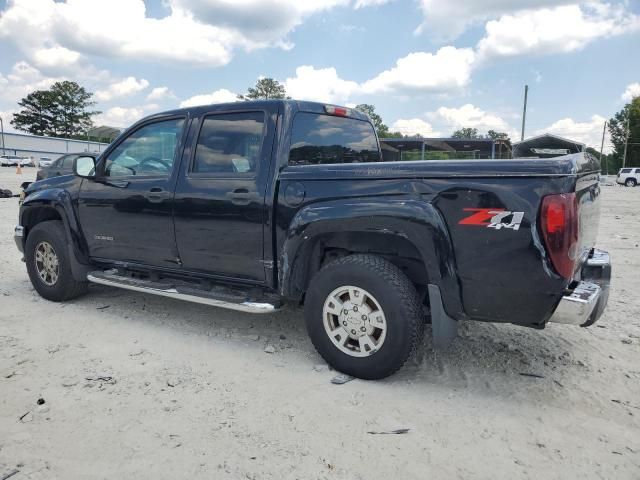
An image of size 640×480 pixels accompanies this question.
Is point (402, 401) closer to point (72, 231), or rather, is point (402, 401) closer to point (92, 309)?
point (92, 309)

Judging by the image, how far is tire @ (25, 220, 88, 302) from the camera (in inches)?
192

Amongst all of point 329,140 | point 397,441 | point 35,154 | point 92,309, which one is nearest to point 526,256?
point 397,441

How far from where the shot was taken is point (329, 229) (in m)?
3.25

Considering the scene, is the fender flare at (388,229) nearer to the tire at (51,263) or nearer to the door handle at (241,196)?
the door handle at (241,196)

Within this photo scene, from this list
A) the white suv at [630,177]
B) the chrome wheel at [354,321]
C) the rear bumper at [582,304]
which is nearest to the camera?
the rear bumper at [582,304]

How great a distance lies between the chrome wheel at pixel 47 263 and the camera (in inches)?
196

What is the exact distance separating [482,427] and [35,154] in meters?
69.4

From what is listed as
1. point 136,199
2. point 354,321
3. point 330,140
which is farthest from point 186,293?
point 330,140

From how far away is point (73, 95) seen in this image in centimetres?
7831

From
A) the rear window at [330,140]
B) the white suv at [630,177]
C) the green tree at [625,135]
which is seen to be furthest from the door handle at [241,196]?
the green tree at [625,135]

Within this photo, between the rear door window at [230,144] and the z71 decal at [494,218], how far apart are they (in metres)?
1.67

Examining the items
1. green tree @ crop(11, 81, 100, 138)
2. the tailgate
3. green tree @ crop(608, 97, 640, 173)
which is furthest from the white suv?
green tree @ crop(11, 81, 100, 138)

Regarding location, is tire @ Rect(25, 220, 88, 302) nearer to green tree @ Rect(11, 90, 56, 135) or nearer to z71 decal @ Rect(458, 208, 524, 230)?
z71 decal @ Rect(458, 208, 524, 230)

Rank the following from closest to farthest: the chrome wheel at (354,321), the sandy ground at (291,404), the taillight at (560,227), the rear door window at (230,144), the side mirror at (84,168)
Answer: the sandy ground at (291,404)
the taillight at (560,227)
the chrome wheel at (354,321)
the rear door window at (230,144)
the side mirror at (84,168)
